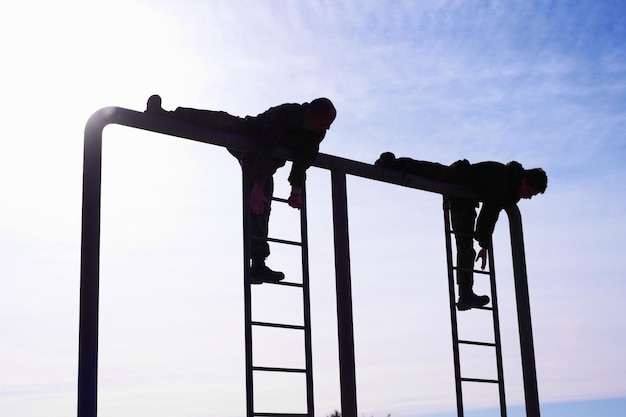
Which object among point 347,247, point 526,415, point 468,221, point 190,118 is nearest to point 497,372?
point 526,415

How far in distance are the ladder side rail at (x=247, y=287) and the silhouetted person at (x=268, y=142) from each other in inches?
2.8

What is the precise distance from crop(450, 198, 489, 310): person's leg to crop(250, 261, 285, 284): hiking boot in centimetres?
229

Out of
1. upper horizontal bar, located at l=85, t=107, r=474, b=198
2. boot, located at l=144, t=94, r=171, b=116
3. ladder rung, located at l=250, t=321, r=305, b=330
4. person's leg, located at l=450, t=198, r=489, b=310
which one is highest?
boot, located at l=144, t=94, r=171, b=116

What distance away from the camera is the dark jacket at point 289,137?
313 inches

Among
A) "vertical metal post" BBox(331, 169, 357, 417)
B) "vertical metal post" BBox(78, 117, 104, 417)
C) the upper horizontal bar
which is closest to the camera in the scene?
"vertical metal post" BBox(78, 117, 104, 417)

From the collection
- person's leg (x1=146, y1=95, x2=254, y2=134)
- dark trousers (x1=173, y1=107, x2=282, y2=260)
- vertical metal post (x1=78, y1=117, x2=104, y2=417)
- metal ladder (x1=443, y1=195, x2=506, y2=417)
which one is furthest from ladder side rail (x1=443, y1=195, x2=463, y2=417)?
vertical metal post (x1=78, y1=117, x2=104, y2=417)

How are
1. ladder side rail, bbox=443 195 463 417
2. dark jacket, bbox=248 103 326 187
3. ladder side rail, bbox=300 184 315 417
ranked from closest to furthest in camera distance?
ladder side rail, bbox=300 184 315 417 < dark jacket, bbox=248 103 326 187 < ladder side rail, bbox=443 195 463 417

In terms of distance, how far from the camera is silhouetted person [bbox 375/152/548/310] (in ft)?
31.4

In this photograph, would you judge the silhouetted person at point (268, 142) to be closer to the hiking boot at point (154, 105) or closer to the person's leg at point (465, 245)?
the hiking boot at point (154, 105)

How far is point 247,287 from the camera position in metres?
7.64

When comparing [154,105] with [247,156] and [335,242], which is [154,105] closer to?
[247,156]

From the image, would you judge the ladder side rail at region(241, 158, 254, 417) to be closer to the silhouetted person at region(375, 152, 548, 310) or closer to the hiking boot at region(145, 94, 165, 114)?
the hiking boot at region(145, 94, 165, 114)

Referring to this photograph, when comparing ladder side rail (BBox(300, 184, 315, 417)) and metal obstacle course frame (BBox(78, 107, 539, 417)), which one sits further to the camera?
ladder side rail (BBox(300, 184, 315, 417))

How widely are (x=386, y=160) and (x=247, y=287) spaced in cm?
210
